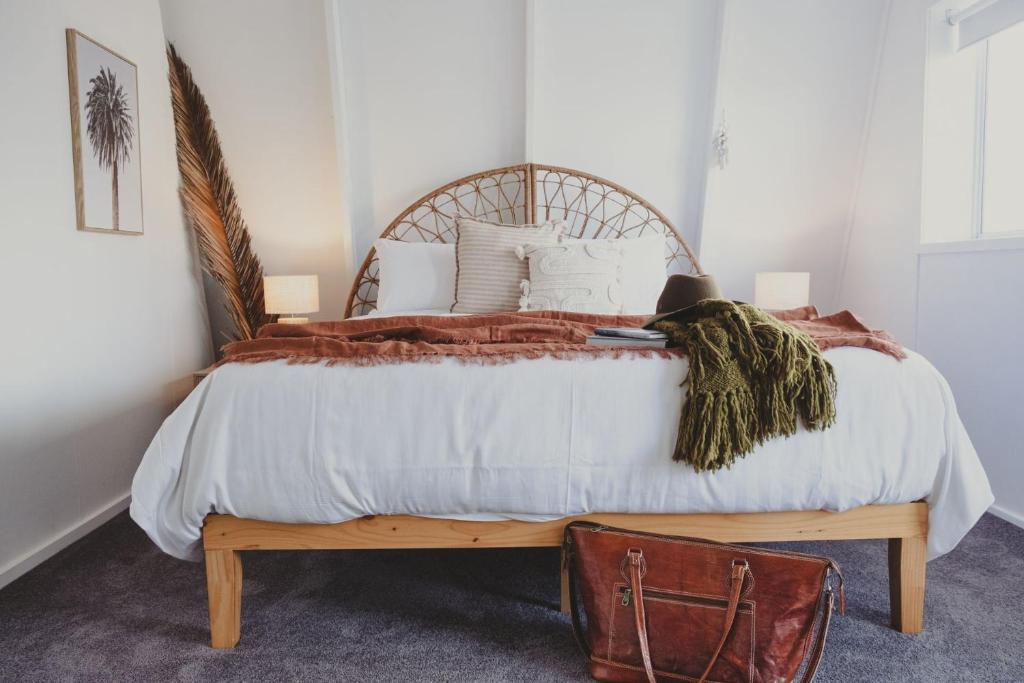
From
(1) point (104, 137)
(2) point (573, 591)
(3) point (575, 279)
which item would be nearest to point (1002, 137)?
(3) point (575, 279)

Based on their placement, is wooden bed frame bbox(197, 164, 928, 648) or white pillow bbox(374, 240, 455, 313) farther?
white pillow bbox(374, 240, 455, 313)

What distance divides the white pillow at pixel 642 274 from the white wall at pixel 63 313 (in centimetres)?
186

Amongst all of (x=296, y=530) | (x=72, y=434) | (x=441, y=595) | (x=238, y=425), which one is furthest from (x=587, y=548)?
(x=72, y=434)

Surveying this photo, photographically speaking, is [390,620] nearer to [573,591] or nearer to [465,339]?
[573,591]

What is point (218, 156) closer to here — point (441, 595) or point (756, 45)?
point (441, 595)

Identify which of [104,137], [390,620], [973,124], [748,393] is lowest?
[390,620]

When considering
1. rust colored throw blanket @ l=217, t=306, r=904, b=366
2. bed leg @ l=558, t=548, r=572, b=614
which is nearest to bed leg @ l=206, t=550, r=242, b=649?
rust colored throw blanket @ l=217, t=306, r=904, b=366

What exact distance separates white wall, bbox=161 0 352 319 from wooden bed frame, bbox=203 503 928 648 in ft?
6.66

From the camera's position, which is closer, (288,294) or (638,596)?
(638,596)

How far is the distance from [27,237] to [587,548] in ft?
6.34

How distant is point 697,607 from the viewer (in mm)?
1294

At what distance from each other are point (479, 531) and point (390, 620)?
38 cm

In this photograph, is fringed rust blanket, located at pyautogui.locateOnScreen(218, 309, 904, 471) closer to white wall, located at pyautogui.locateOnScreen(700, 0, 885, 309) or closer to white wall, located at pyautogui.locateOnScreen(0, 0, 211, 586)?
white wall, located at pyautogui.locateOnScreen(0, 0, 211, 586)

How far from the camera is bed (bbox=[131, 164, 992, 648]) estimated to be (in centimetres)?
141
